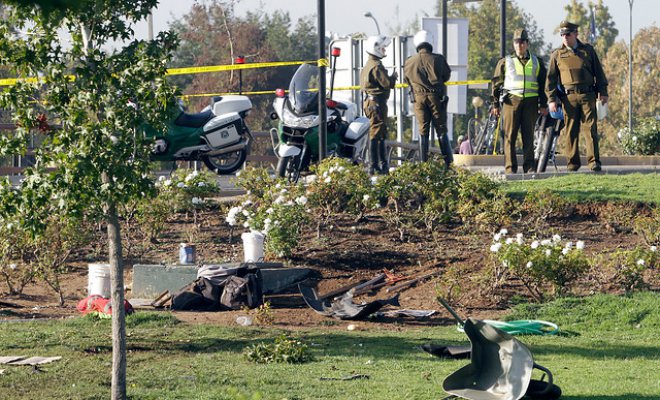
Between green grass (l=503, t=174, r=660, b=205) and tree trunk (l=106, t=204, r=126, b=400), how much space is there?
829 centimetres

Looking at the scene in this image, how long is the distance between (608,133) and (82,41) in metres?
60.6

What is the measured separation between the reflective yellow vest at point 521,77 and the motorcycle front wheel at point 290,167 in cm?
320

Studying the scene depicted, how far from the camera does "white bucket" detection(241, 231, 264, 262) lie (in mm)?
14781

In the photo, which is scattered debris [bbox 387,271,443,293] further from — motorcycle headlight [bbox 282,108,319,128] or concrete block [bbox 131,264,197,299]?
motorcycle headlight [bbox 282,108,319,128]

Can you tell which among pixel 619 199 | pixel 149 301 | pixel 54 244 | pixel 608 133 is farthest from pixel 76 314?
pixel 608 133

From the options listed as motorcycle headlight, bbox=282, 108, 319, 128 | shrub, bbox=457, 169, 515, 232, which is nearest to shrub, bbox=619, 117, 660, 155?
motorcycle headlight, bbox=282, 108, 319, 128

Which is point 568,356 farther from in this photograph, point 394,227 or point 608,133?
point 608,133

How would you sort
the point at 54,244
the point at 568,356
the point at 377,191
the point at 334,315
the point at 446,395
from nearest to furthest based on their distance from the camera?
the point at 446,395 → the point at 568,356 → the point at 334,315 → the point at 54,244 → the point at 377,191

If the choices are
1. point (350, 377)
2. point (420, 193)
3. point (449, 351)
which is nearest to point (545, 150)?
point (420, 193)

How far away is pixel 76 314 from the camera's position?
Result: 13172 millimetres

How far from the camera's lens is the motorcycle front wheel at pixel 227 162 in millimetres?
20625

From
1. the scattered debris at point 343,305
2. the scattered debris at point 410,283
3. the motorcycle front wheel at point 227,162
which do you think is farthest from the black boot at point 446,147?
the scattered debris at point 343,305

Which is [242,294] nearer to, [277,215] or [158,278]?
[158,278]

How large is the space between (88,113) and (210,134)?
1129cm
